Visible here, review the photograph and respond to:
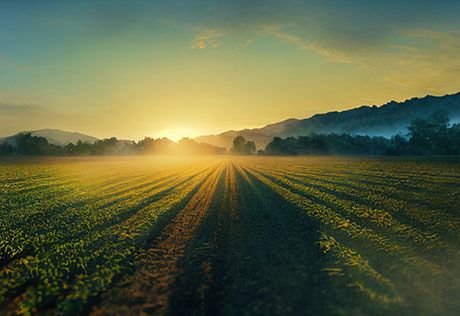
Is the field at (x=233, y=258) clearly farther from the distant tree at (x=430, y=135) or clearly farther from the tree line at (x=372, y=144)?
the tree line at (x=372, y=144)

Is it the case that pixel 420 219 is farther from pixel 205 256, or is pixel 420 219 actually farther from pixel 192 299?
pixel 192 299

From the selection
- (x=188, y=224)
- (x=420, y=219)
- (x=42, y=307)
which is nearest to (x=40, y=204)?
(x=188, y=224)

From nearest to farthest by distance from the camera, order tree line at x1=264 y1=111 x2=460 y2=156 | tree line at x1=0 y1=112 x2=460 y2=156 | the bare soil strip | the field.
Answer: the bare soil strip
the field
tree line at x1=264 y1=111 x2=460 y2=156
tree line at x1=0 y1=112 x2=460 y2=156

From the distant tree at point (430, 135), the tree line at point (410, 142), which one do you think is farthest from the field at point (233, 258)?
the distant tree at point (430, 135)

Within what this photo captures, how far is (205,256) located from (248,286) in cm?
303

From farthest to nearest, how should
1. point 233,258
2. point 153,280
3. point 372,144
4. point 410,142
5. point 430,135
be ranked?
point 372,144, point 410,142, point 430,135, point 233,258, point 153,280

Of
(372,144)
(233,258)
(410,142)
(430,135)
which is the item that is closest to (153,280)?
(233,258)

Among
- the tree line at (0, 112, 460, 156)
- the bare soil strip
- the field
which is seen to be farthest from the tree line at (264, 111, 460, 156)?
the bare soil strip

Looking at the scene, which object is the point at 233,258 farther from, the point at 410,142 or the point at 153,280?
the point at 410,142

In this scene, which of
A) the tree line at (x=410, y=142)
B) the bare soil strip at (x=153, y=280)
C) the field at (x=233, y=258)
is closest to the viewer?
the bare soil strip at (x=153, y=280)

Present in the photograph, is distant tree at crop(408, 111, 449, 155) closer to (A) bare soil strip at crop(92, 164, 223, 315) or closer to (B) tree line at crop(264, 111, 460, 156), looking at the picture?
(B) tree line at crop(264, 111, 460, 156)

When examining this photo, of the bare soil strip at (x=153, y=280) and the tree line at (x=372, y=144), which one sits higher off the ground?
the tree line at (x=372, y=144)

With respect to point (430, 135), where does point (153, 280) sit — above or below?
below

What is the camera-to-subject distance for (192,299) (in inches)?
329
